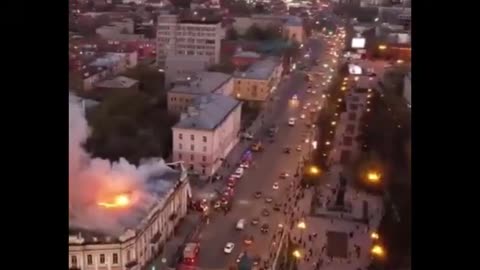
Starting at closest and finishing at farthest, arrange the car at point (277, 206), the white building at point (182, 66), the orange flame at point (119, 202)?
the orange flame at point (119, 202) < the car at point (277, 206) < the white building at point (182, 66)

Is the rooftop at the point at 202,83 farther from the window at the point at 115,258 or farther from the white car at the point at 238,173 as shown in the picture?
the window at the point at 115,258

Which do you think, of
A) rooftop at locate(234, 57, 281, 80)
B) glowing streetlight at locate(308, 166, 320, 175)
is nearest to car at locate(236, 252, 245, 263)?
glowing streetlight at locate(308, 166, 320, 175)

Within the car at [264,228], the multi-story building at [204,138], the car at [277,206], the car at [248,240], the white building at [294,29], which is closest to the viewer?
the car at [248,240]

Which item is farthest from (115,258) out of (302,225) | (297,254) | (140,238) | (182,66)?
(182,66)

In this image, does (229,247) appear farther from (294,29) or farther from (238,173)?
(294,29)

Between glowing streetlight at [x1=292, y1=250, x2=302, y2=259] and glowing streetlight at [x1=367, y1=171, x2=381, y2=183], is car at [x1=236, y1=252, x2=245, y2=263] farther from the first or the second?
glowing streetlight at [x1=367, y1=171, x2=381, y2=183]

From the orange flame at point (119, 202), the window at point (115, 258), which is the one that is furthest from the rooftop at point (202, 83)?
the window at point (115, 258)

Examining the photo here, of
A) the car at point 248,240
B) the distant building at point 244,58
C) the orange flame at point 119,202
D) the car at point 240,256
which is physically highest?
the distant building at point 244,58
